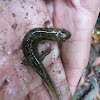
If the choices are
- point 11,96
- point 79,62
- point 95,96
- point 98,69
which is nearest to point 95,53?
point 98,69

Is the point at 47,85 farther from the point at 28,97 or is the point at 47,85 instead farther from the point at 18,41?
the point at 18,41

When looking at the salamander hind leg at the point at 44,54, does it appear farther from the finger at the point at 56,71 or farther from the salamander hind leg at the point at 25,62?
the salamander hind leg at the point at 25,62

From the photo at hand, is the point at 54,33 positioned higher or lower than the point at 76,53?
higher

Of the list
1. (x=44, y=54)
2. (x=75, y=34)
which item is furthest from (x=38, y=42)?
(x=75, y=34)

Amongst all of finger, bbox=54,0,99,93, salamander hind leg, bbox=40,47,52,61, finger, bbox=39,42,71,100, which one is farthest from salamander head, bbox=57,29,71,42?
salamander hind leg, bbox=40,47,52,61

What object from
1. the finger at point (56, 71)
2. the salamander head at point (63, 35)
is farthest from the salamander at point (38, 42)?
the finger at point (56, 71)

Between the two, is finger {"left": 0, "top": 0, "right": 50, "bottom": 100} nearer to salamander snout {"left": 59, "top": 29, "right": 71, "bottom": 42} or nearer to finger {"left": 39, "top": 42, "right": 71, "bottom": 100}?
finger {"left": 39, "top": 42, "right": 71, "bottom": 100}

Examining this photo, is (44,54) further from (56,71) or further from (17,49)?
(17,49)
